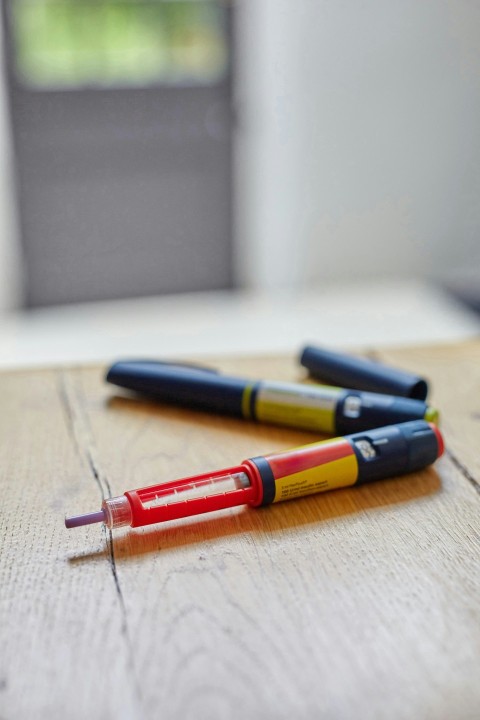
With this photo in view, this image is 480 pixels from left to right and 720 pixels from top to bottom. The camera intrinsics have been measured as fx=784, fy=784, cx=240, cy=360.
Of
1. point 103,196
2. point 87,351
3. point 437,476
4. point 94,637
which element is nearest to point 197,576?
point 94,637

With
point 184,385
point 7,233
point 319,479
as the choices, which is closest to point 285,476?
point 319,479

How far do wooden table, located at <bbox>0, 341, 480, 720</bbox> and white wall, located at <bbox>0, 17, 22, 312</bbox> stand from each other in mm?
1523

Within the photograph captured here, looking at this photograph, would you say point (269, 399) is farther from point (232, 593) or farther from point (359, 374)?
point (232, 593)

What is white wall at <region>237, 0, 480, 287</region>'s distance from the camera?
1.91 meters

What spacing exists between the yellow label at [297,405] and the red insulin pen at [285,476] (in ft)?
0.16

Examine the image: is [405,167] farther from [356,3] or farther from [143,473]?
[143,473]

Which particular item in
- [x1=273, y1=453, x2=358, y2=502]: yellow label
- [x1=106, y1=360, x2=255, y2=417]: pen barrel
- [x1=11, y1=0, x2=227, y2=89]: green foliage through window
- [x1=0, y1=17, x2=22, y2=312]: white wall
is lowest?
[x1=0, y1=17, x2=22, y2=312]: white wall

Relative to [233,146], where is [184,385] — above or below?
above

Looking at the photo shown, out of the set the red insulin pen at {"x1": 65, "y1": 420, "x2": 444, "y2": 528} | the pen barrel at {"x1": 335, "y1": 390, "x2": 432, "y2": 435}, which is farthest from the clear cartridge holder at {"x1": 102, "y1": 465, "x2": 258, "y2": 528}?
the pen barrel at {"x1": 335, "y1": 390, "x2": 432, "y2": 435}

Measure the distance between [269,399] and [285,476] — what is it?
113 millimetres

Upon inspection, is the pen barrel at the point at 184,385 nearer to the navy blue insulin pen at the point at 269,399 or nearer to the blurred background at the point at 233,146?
the navy blue insulin pen at the point at 269,399

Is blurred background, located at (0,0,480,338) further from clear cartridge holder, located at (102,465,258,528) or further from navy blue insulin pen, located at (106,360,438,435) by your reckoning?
clear cartridge holder, located at (102,465,258,528)

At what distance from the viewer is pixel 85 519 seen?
0.43 m

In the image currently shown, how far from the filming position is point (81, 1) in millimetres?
1881
